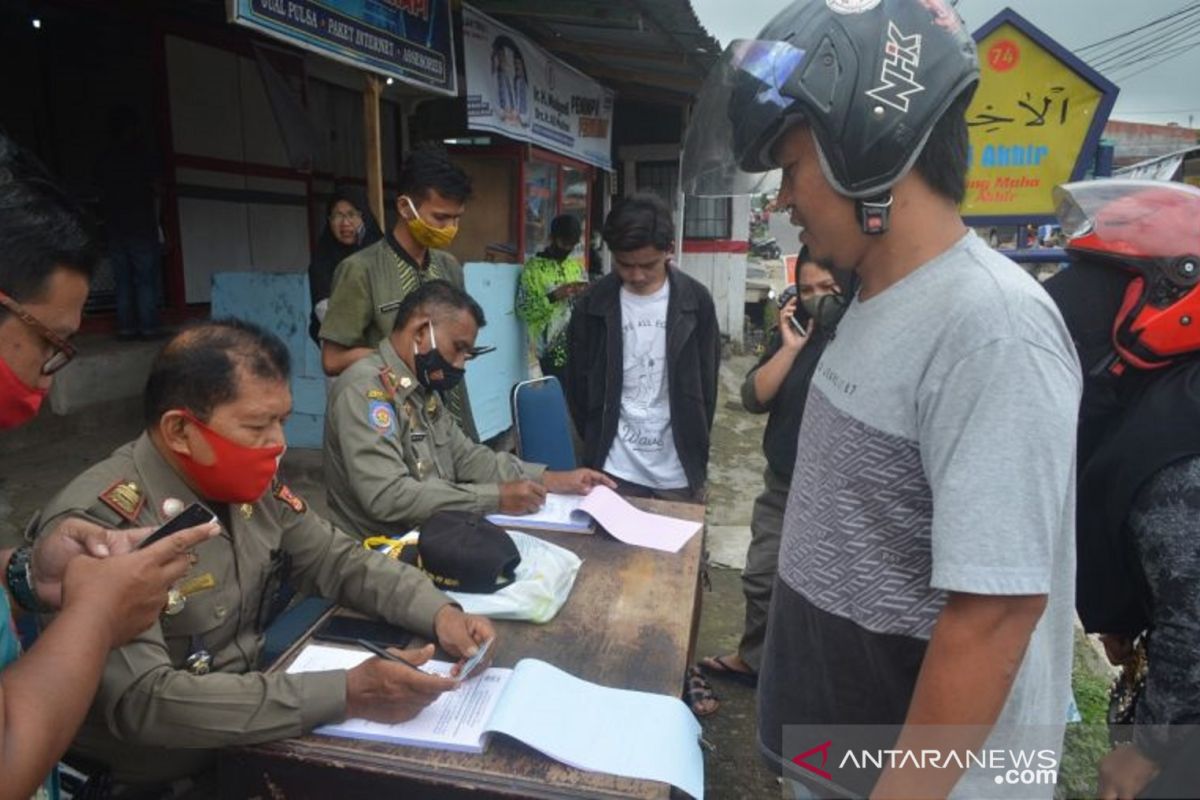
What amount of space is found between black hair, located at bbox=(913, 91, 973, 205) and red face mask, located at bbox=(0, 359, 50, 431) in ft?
4.56

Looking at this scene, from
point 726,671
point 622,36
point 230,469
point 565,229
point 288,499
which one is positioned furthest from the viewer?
point 622,36

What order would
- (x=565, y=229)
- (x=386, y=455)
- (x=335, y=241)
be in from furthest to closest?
(x=565, y=229) < (x=335, y=241) < (x=386, y=455)

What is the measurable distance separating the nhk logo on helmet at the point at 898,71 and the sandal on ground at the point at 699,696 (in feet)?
7.80

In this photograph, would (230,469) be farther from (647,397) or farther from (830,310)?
(647,397)

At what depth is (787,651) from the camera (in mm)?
1177

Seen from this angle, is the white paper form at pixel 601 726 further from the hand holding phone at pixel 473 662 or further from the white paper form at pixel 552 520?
the white paper form at pixel 552 520

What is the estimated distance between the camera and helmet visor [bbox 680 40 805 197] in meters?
0.98

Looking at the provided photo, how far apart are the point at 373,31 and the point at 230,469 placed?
9.39ft

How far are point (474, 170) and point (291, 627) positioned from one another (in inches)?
191

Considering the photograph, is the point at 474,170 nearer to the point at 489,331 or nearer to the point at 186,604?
the point at 489,331

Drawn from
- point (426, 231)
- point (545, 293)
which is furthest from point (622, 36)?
point (426, 231)

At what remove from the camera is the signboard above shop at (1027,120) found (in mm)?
2877

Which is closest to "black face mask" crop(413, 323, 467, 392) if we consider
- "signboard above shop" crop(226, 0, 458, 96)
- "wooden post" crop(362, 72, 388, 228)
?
"signboard above shop" crop(226, 0, 458, 96)

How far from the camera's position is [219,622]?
1544 millimetres
